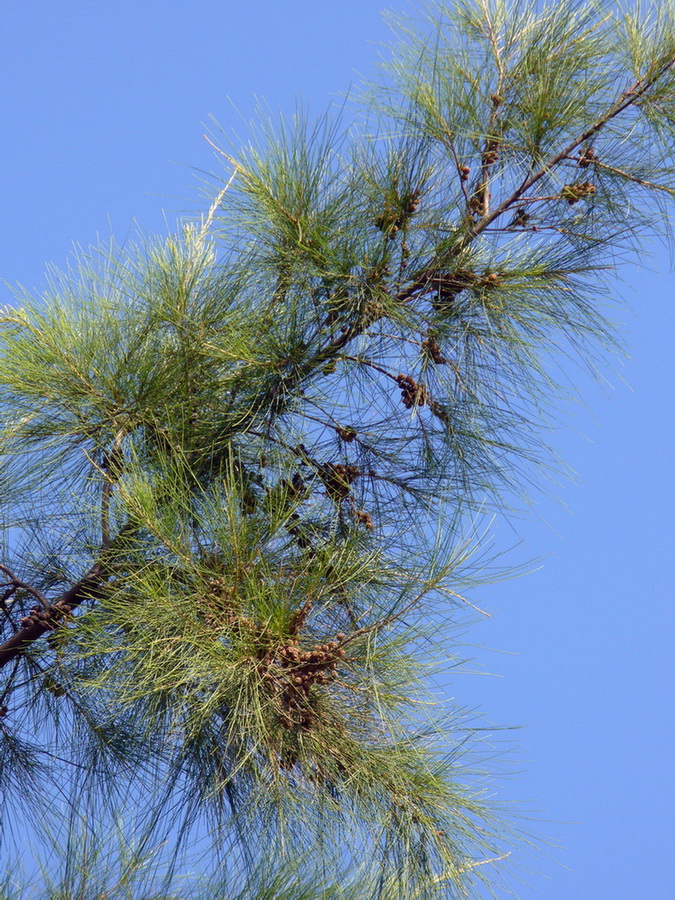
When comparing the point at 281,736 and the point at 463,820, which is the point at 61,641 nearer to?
the point at 281,736

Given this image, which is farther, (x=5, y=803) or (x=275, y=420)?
(x=5, y=803)

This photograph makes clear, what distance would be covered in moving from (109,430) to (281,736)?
463mm

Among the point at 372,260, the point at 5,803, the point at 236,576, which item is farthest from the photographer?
the point at 5,803

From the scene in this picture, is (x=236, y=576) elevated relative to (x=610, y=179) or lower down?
lower down

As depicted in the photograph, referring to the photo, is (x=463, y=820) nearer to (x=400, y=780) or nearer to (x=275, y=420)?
(x=400, y=780)

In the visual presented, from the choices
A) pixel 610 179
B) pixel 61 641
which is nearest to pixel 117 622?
pixel 61 641

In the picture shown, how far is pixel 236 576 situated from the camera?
128cm

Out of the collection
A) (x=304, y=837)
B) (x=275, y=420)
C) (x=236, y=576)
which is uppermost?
(x=275, y=420)

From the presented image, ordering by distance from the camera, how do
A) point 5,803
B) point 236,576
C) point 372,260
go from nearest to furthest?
1. point 236,576
2. point 372,260
3. point 5,803

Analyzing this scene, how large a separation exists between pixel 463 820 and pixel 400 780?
3.2 inches

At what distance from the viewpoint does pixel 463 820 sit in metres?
1.29

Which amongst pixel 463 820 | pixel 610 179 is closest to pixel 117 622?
pixel 463 820

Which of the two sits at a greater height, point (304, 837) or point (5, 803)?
point (304, 837)

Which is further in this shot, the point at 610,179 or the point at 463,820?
the point at 610,179
